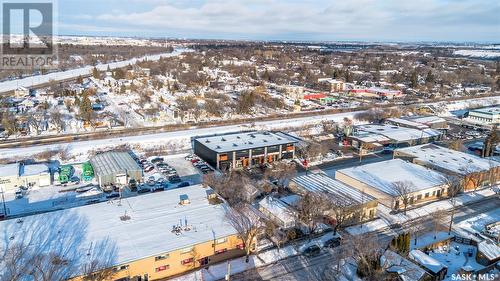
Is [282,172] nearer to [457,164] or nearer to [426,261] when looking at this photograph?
[426,261]

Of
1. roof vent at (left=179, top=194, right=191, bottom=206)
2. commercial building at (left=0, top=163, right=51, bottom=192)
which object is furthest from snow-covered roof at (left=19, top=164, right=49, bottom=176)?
roof vent at (left=179, top=194, right=191, bottom=206)

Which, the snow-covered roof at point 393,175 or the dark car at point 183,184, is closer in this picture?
the snow-covered roof at point 393,175

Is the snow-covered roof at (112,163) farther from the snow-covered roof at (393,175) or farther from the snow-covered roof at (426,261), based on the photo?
the snow-covered roof at (426,261)

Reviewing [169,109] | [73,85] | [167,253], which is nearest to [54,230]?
[167,253]

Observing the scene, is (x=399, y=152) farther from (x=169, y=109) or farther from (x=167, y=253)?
(x=169, y=109)

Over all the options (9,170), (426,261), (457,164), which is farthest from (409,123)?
(9,170)

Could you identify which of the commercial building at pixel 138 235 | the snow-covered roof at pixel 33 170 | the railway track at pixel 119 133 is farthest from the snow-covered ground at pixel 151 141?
the commercial building at pixel 138 235
